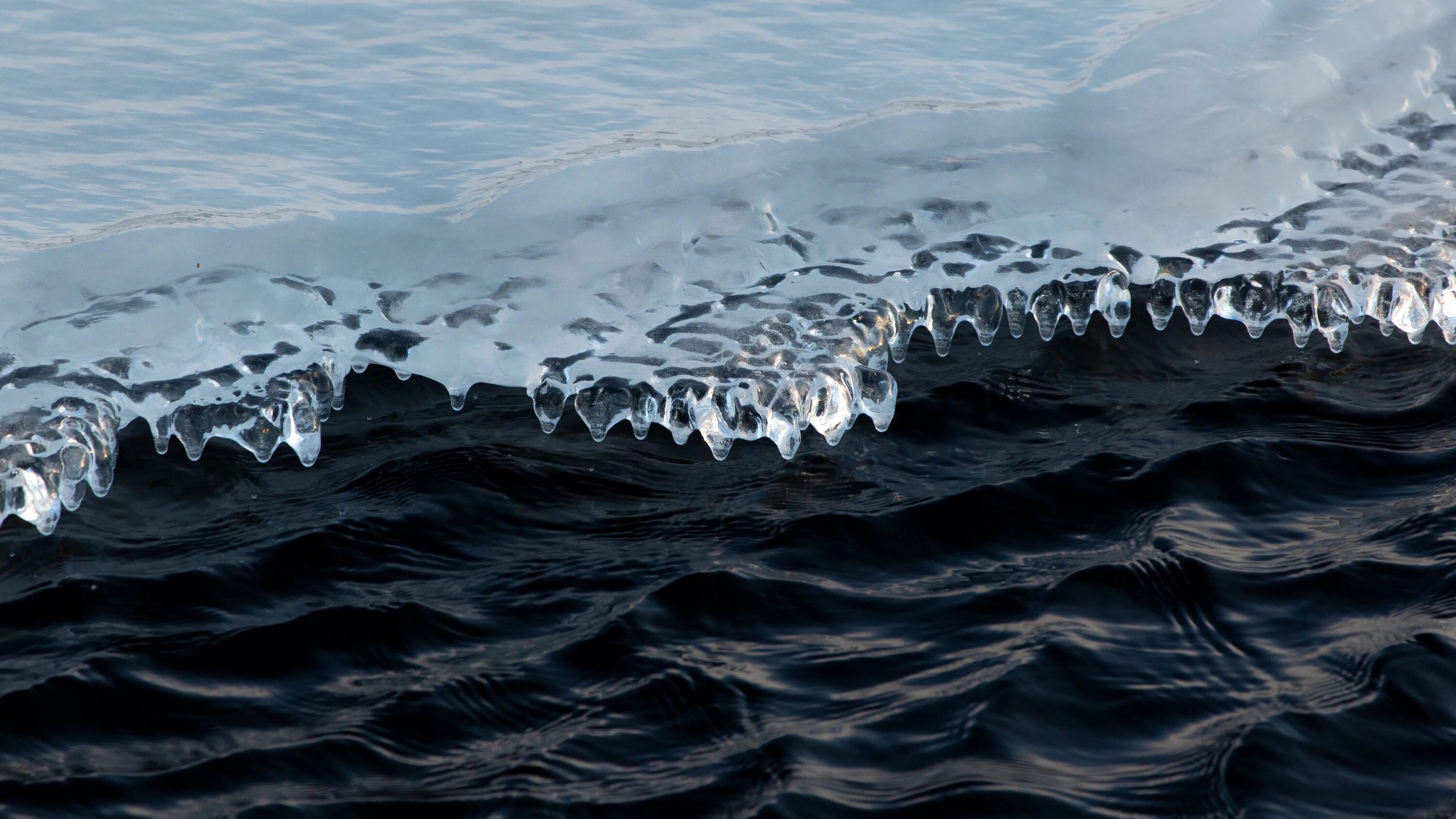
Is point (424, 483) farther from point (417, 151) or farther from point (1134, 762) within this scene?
point (1134, 762)

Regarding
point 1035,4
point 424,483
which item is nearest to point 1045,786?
point 424,483

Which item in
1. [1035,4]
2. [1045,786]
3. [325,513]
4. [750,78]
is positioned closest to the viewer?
[1045,786]

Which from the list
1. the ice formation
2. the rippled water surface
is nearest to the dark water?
the rippled water surface

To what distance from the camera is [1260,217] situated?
385 centimetres

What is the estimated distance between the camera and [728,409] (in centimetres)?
319

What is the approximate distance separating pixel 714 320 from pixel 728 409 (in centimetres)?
35

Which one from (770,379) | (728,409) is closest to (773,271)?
(770,379)

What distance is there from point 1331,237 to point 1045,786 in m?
2.47

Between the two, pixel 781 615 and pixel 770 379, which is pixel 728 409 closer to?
pixel 770 379

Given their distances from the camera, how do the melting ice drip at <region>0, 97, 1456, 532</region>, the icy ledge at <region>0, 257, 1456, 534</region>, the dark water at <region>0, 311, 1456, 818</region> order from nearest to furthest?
the dark water at <region>0, 311, 1456, 818</region> → the icy ledge at <region>0, 257, 1456, 534</region> → the melting ice drip at <region>0, 97, 1456, 532</region>

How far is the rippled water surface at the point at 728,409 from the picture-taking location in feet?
7.14

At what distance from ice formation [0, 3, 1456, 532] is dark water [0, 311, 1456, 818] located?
0.14m

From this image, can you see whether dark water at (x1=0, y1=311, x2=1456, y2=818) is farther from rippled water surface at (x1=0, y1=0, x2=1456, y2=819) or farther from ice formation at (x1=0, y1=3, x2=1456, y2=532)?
ice formation at (x1=0, y1=3, x2=1456, y2=532)

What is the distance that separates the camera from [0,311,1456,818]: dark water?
2082mm
